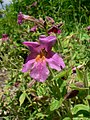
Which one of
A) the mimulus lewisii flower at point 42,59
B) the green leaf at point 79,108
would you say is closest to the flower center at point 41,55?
the mimulus lewisii flower at point 42,59

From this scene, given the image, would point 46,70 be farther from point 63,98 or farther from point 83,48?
point 83,48

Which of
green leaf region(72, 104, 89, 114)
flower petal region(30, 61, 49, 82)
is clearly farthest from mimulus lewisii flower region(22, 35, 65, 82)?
green leaf region(72, 104, 89, 114)

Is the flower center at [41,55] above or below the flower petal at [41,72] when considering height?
above

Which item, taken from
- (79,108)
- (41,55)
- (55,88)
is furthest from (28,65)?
(79,108)

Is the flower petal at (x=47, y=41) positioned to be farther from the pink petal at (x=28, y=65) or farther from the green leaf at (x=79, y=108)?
the green leaf at (x=79, y=108)

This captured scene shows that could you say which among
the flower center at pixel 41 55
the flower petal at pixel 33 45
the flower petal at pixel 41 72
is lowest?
the flower petal at pixel 41 72

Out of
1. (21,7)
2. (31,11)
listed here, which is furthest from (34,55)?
(21,7)

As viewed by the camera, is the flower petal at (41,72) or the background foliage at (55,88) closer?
the flower petal at (41,72)

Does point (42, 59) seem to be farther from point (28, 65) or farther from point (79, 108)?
point (79, 108)

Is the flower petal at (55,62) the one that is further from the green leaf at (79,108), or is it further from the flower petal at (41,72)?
the green leaf at (79,108)
